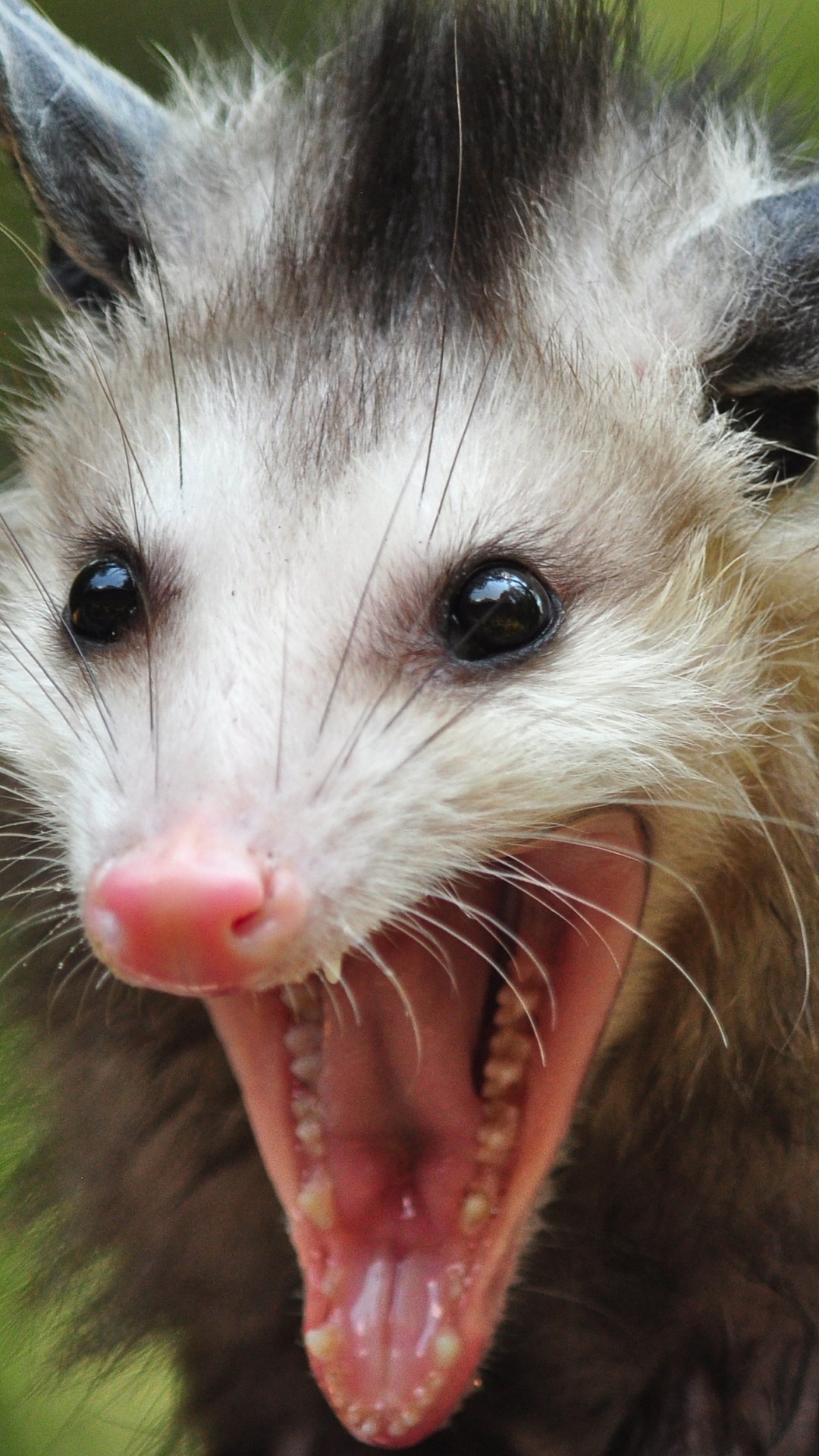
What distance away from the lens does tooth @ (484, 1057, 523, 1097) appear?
1765mm

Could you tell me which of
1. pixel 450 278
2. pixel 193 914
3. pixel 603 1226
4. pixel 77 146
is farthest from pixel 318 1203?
pixel 77 146

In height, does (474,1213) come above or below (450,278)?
below

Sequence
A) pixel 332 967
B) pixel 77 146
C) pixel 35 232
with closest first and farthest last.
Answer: pixel 332 967 < pixel 77 146 < pixel 35 232

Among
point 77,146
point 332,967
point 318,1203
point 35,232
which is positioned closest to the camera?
point 332,967

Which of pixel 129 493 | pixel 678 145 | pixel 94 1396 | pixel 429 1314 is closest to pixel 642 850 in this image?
pixel 429 1314

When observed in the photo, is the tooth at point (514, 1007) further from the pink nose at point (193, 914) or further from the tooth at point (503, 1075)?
the pink nose at point (193, 914)

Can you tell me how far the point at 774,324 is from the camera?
1.65m

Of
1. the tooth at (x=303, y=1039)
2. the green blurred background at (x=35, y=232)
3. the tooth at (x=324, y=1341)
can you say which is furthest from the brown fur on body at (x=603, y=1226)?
the tooth at (x=324, y=1341)

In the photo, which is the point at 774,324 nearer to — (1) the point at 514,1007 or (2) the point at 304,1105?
(1) the point at 514,1007

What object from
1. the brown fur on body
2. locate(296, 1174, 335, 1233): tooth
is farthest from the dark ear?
locate(296, 1174, 335, 1233): tooth

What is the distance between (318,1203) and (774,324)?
982 mm

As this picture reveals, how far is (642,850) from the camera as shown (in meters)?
1.73

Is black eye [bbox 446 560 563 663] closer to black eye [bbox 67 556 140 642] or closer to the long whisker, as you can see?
the long whisker

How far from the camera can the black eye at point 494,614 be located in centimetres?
A: 159
